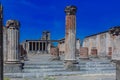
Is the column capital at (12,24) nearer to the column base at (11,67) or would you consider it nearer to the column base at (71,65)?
the column base at (11,67)

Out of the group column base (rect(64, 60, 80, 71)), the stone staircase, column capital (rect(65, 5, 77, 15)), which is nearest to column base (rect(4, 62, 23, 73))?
the stone staircase

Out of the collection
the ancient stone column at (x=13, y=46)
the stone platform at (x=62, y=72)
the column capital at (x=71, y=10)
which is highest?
the column capital at (x=71, y=10)

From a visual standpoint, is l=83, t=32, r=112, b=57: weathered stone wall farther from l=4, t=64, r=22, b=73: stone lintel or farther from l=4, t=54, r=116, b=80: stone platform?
l=4, t=64, r=22, b=73: stone lintel

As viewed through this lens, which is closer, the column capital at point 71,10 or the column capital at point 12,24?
the column capital at point 12,24

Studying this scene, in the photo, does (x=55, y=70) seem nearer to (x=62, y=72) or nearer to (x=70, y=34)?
(x=62, y=72)

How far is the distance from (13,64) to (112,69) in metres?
6.27

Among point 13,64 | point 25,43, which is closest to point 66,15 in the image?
point 13,64

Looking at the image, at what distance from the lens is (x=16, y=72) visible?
15.3m

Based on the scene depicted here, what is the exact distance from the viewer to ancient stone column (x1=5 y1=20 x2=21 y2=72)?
1545 centimetres

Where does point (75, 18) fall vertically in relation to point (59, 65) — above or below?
above

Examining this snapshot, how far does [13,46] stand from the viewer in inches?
616

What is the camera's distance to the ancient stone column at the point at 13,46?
15.5 meters

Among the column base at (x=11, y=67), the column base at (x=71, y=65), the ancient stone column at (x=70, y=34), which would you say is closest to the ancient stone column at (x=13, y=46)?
the column base at (x=11, y=67)

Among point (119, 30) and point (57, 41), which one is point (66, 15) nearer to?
point (119, 30)
